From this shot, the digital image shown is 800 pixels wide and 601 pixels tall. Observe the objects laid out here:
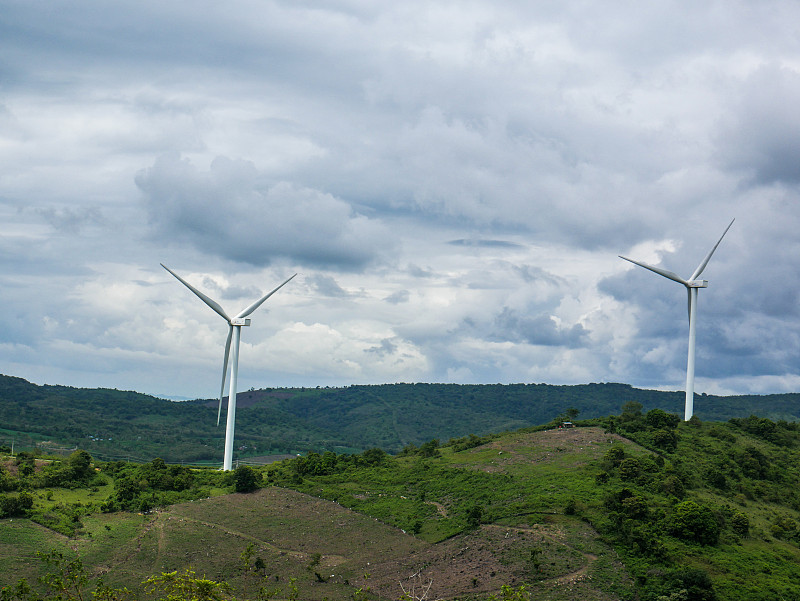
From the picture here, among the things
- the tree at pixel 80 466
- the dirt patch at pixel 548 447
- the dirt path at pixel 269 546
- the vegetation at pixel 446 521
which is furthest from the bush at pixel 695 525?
the tree at pixel 80 466

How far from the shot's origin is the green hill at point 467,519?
71500 millimetres

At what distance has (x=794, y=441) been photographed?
130 meters

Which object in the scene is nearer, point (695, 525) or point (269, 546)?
point (695, 525)

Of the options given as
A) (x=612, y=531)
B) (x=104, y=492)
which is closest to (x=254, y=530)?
(x=104, y=492)

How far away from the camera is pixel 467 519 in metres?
87.2

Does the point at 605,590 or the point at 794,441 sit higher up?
the point at 794,441

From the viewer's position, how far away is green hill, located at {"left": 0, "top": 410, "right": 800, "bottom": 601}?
7150 cm

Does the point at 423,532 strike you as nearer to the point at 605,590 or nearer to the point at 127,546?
the point at 605,590

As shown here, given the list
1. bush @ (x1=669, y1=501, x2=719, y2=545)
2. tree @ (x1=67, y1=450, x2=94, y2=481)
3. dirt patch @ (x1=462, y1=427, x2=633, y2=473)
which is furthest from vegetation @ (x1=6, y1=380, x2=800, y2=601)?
dirt patch @ (x1=462, y1=427, x2=633, y2=473)

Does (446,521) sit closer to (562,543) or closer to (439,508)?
(439,508)

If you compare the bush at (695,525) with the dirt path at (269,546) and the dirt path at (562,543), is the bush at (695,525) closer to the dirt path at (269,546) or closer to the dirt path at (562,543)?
the dirt path at (562,543)

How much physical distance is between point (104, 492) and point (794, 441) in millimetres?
117590

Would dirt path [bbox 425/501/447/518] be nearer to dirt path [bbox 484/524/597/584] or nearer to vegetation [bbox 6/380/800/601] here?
vegetation [bbox 6/380/800/601]

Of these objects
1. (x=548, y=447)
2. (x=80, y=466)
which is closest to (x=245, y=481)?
(x=80, y=466)
